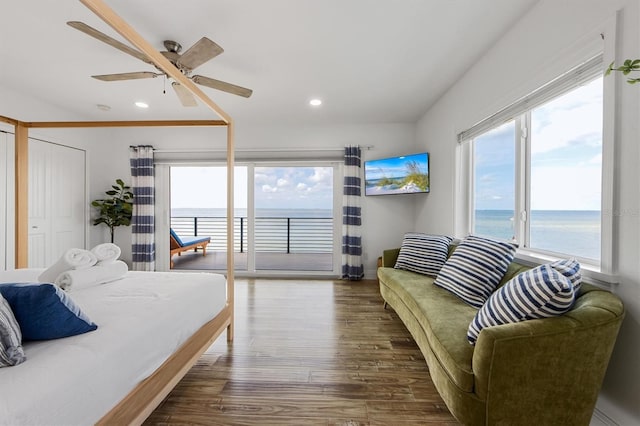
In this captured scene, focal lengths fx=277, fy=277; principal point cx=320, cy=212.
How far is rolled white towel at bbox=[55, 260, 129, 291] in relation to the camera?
1634mm

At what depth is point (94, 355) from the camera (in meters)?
1.00

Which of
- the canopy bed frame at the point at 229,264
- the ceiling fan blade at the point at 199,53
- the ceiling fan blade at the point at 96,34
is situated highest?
the ceiling fan blade at the point at 199,53

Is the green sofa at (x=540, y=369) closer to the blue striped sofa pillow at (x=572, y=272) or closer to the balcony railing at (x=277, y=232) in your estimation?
the blue striped sofa pillow at (x=572, y=272)

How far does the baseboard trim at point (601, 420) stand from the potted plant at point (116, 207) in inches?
213

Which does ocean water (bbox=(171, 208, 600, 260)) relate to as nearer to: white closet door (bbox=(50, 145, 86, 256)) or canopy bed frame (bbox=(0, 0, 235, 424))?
canopy bed frame (bbox=(0, 0, 235, 424))

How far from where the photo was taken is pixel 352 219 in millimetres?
4324

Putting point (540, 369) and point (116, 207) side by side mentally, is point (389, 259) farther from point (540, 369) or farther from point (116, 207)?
point (116, 207)

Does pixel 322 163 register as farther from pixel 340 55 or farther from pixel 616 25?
pixel 616 25

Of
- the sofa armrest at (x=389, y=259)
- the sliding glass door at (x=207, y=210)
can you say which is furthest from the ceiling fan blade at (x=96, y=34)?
the sofa armrest at (x=389, y=259)

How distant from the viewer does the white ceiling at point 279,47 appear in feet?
6.15

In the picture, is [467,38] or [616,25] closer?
[616,25]

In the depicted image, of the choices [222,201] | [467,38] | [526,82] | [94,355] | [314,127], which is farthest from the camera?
[222,201]

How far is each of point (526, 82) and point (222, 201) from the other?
178 inches

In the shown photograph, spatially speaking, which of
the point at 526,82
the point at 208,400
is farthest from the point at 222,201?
the point at 526,82
